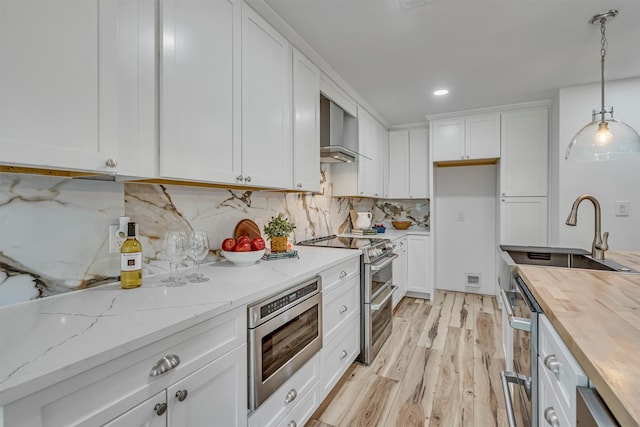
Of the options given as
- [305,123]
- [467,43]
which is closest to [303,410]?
[305,123]

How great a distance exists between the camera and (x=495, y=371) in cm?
228

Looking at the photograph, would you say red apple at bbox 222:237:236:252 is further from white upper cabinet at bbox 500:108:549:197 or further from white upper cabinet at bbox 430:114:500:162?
white upper cabinet at bbox 500:108:549:197

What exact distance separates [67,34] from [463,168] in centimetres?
439

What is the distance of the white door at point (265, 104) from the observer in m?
1.66

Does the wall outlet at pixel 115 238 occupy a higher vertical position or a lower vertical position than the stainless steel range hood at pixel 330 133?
lower

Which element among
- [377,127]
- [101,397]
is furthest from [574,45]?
[101,397]

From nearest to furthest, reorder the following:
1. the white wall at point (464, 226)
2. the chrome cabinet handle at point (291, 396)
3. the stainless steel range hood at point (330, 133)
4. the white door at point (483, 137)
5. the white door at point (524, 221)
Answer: the chrome cabinet handle at point (291, 396)
the stainless steel range hood at point (330, 133)
the white door at point (524, 221)
the white door at point (483, 137)
the white wall at point (464, 226)

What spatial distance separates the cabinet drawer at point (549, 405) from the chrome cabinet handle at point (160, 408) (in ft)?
3.60

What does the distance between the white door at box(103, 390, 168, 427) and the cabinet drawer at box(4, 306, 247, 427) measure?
2 centimetres

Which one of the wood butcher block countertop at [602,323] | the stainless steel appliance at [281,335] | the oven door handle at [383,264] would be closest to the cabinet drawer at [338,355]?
the stainless steel appliance at [281,335]

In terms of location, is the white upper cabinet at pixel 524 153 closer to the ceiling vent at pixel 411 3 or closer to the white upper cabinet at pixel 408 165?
the white upper cabinet at pixel 408 165

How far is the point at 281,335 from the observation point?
1386 mm

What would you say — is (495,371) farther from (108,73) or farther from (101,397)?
(108,73)

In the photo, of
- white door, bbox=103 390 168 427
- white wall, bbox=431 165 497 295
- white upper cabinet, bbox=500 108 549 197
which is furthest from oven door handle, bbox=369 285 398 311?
white upper cabinet, bbox=500 108 549 197
